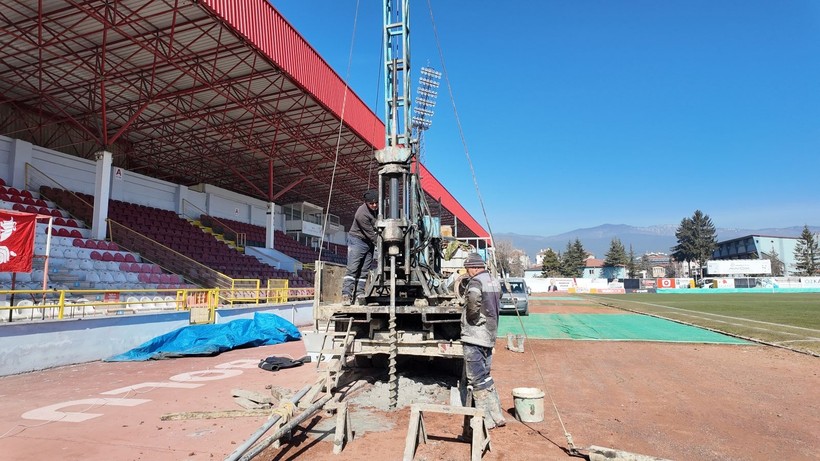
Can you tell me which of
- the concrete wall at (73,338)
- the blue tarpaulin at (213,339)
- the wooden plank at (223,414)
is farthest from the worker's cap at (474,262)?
the concrete wall at (73,338)

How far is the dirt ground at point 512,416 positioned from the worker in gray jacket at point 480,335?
17.3 inches

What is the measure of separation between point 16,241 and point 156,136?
16661 millimetres

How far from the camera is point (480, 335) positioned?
4840 millimetres

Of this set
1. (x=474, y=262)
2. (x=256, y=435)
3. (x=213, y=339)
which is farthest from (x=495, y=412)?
(x=213, y=339)

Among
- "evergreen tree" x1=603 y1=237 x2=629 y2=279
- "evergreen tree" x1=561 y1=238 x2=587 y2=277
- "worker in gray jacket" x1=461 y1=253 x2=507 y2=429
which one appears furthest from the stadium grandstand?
"evergreen tree" x1=603 y1=237 x2=629 y2=279

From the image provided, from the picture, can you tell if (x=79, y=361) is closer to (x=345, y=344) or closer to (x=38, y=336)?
(x=38, y=336)

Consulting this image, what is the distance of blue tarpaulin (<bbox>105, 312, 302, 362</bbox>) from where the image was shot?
34.3 feet

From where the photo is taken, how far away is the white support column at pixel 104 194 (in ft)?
58.2

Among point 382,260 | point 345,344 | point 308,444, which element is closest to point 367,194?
point 382,260

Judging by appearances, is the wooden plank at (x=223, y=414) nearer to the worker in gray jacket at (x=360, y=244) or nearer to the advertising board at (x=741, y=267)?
the worker in gray jacket at (x=360, y=244)

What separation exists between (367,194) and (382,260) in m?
1.23

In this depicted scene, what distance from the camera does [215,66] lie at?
1622 centimetres

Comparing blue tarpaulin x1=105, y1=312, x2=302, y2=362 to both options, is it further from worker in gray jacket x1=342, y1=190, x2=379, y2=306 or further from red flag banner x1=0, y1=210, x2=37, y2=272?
worker in gray jacket x1=342, y1=190, x2=379, y2=306

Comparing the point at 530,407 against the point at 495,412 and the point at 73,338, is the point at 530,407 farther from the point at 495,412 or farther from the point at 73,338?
the point at 73,338
